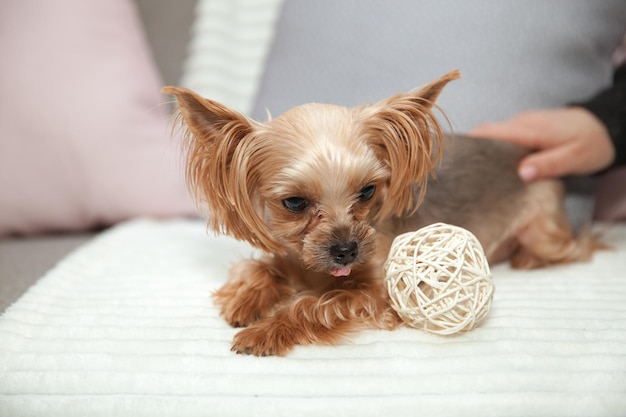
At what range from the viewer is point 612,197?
1.80 m

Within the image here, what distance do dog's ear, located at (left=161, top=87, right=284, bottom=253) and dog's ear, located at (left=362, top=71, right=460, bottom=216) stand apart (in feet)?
0.85

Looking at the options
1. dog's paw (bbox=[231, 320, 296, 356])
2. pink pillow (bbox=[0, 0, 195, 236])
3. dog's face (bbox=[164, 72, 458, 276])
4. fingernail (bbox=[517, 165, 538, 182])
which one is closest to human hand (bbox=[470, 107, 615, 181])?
fingernail (bbox=[517, 165, 538, 182])

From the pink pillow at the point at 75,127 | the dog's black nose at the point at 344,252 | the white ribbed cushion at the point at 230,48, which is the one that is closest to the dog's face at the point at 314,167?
the dog's black nose at the point at 344,252

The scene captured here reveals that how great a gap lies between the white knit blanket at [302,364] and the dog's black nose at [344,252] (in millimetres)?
146

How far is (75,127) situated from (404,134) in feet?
3.54

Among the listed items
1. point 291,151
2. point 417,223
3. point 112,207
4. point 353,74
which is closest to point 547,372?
point 417,223

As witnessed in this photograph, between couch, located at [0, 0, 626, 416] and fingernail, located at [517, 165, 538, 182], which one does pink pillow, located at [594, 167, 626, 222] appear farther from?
fingernail, located at [517, 165, 538, 182]

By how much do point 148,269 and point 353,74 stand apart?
0.77 m

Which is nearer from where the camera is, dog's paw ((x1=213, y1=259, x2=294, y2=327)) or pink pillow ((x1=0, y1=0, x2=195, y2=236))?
dog's paw ((x1=213, y1=259, x2=294, y2=327))

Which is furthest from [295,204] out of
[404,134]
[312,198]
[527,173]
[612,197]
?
[612,197]

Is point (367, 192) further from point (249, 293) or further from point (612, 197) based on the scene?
point (612, 197)

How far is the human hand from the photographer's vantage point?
1452 mm

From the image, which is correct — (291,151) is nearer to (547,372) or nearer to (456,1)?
(547,372)

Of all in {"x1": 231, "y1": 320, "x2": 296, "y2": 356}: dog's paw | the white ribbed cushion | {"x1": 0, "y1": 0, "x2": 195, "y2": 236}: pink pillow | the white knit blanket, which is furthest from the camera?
the white ribbed cushion
